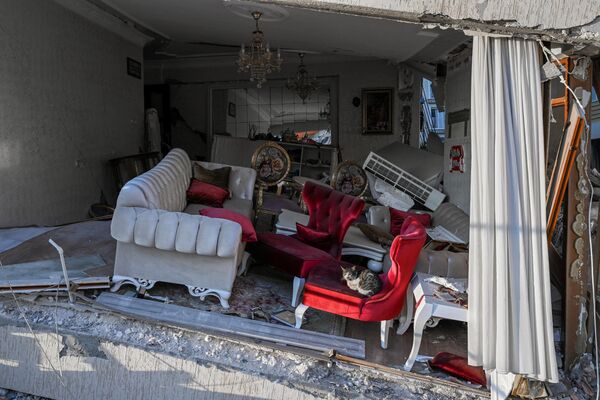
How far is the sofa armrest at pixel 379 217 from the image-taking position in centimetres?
595

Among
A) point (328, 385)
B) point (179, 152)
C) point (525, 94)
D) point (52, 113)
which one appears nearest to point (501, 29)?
point (525, 94)

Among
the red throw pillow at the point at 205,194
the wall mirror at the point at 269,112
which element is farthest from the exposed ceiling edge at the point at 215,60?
the red throw pillow at the point at 205,194

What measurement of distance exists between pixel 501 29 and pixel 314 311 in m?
2.53

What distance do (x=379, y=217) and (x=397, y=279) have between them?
2.73 meters

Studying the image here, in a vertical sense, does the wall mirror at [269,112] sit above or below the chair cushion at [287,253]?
Answer: above

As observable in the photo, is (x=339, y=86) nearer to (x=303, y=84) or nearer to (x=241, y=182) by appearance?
(x=303, y=84)

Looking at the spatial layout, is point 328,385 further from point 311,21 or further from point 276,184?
point 311,21

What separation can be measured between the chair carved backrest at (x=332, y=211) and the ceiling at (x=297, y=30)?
6.75 feet

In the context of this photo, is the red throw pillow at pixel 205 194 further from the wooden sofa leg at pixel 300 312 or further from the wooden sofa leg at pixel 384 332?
the wooden sofa leg at pixel 384 332

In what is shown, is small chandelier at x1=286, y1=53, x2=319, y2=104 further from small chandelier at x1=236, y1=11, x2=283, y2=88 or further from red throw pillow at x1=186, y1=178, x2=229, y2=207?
red throw pillow at x1=186, y1=178, x2=229, y2=207

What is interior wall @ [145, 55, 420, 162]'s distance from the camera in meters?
10.0

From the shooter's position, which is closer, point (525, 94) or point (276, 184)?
point (525, 94)

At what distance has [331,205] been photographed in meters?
5.13

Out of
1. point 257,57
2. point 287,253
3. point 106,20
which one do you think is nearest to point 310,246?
point 287,253
